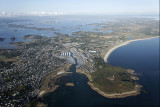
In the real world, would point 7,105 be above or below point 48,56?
below

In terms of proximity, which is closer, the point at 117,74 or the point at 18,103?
the point at 18,103

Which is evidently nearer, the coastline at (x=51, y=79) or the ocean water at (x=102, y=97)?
the ocean water at (x=102, y=97)

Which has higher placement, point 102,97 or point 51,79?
point 51,79

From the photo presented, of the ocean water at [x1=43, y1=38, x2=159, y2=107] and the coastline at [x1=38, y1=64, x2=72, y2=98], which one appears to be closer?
the ocean water at [x1=43, y1=38, x2=159, y2=107]

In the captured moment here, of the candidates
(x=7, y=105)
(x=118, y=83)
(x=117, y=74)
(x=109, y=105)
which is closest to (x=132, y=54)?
(x=117, y=74)

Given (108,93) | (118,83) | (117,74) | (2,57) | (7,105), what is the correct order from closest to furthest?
(7,105)
(108,93)
(118,83)
(117,74)
(2,57)

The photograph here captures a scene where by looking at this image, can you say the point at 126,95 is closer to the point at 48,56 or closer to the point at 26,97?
the point at 26,97

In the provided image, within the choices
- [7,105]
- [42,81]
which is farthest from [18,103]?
[42,81]

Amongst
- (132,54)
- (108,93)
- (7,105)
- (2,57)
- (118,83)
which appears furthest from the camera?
(132,54)

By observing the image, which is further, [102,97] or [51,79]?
[51,79]
